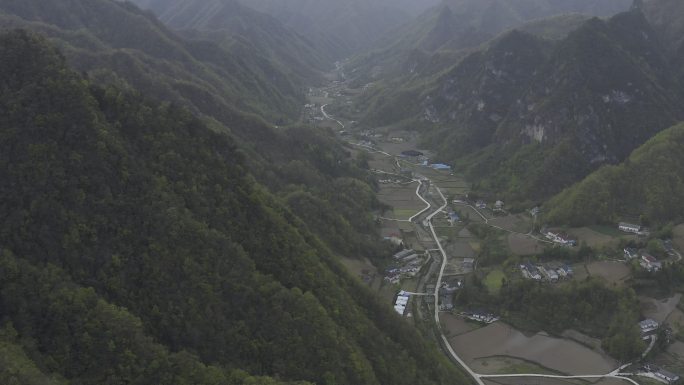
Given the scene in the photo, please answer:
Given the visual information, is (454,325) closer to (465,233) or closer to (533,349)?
(533,349)

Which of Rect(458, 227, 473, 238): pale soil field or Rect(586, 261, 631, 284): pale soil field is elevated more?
Rect(586, 261, 631, 284): pale soil field

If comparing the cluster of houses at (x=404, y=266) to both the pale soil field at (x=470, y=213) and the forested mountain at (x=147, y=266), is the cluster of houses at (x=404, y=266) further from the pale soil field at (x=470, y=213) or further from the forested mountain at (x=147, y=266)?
the forested mountain at (x=147, y=266)

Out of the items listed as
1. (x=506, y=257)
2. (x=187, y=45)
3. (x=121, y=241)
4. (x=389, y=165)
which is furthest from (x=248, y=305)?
(x=187, y=45)

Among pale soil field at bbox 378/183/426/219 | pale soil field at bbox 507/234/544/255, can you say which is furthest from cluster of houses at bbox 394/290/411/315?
pale soil field at bbox 378/183/426/219

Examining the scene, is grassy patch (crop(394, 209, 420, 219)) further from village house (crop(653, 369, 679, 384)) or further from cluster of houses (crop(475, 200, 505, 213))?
village house (crop(653, 369, 679, 384))

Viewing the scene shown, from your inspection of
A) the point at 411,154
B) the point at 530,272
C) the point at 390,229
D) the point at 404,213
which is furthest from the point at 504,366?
the point at 411,154

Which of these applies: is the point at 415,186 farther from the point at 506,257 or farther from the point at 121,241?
the point at 121,241

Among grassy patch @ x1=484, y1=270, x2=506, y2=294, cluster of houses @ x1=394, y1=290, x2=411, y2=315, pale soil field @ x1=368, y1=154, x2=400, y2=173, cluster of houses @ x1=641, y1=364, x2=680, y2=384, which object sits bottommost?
pale soil field @ x1=368, y1=154, x2=400, y2=173
